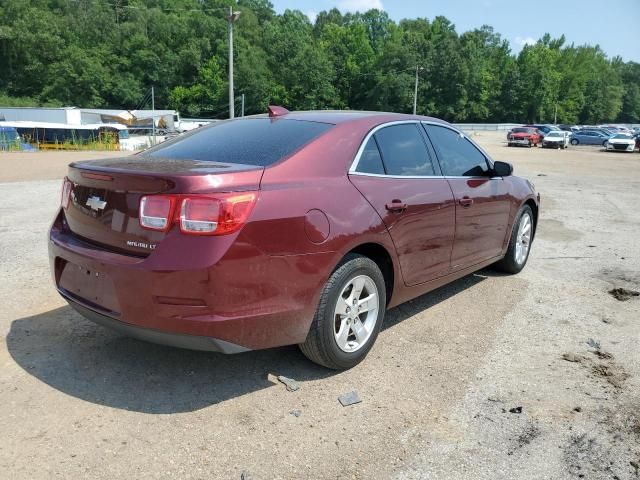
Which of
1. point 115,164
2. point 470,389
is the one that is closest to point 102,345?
point 115,164

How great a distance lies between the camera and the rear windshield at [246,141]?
3.31 m

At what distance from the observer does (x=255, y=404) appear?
123 inches

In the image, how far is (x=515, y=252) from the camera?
224 inches

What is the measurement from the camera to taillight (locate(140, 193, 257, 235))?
2.78m

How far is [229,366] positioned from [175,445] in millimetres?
905

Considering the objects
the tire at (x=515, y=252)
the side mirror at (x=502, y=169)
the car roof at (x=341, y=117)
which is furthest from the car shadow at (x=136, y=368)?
the tire at (x=515, y=252)

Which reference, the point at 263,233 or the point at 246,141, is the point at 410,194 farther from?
the point at 263,233

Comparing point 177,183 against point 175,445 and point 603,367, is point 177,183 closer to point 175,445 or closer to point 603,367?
point 175,445

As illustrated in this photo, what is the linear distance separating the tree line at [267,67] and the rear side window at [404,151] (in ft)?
292

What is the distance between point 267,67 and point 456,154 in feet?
349

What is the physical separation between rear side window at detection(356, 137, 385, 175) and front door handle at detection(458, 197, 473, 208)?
38.6 inches

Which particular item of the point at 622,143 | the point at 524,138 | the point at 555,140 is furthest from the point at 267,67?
the point at 622,143

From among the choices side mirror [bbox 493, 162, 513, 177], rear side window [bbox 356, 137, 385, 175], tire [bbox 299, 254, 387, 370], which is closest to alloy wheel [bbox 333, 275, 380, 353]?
tire [bbox 299, 254, 387, 370]

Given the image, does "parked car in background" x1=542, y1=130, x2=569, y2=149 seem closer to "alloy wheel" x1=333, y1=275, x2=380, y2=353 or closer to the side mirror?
the side mirror
